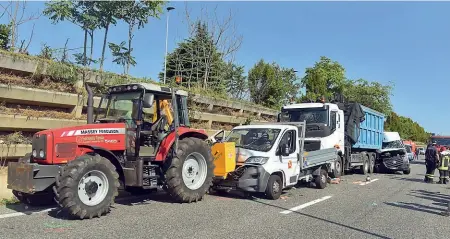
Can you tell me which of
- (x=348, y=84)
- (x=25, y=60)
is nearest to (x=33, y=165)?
(x=25, y=60)

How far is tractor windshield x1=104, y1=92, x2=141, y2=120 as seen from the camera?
26.1 feet

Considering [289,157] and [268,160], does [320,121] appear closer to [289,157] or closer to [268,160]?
[289,157]

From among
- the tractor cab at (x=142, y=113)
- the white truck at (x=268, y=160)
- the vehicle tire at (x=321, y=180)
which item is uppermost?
the tractor cab at (x=142, y=113)

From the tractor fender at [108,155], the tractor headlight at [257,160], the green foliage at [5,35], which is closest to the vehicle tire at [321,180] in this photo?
the tractor headlight at [257,160]

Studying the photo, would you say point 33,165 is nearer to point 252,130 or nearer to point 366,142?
point 252,130

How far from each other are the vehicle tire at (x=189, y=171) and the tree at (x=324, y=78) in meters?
26.9

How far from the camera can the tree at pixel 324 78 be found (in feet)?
118

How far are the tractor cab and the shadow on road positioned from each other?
18.5ft

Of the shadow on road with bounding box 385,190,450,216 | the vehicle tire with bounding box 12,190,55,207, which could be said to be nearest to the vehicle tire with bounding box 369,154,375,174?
the shadow on road with bounding box 385,190,450,216

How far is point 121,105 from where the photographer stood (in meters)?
8.14

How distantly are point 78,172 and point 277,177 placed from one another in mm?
4826

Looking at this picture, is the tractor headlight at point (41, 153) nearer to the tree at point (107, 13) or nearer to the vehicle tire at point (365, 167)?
the tree at point (107, 13)

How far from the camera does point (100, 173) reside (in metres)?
6.73

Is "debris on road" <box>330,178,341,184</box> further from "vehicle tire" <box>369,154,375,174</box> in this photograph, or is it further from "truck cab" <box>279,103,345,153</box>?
"vehicle tire" <box>369,154,375,174</box>
